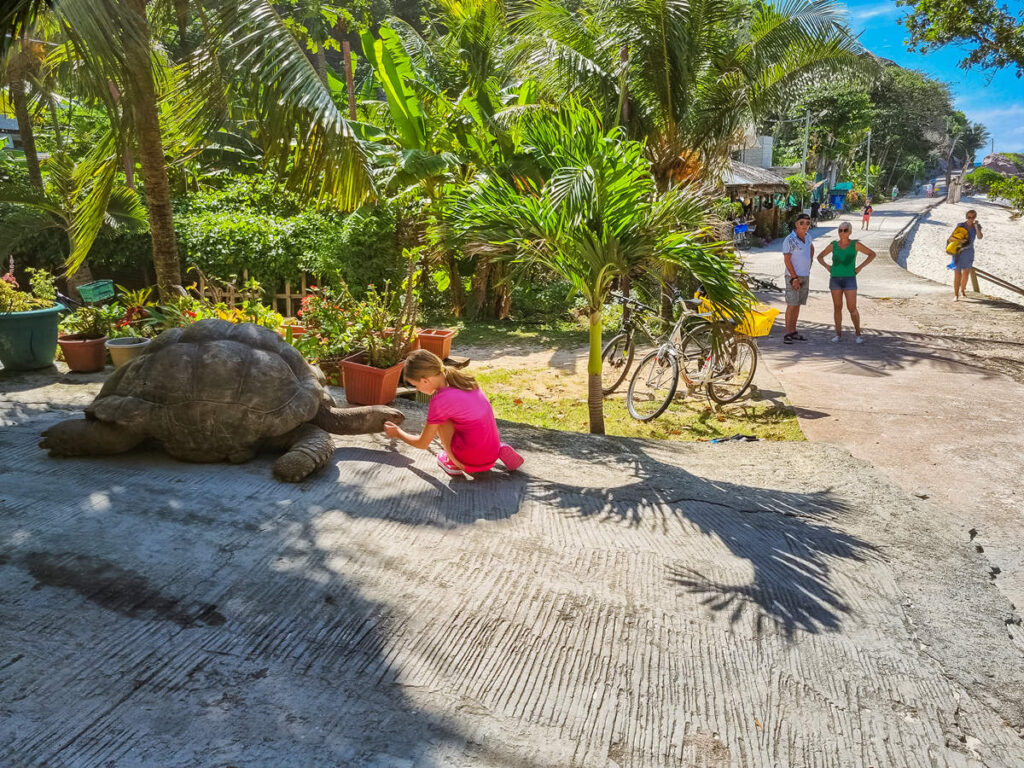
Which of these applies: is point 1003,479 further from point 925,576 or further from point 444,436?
point 444,436

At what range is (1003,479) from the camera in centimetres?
616

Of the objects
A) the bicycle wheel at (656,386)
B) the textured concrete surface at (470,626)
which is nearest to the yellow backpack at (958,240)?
the bicycle wheel at (656,386)

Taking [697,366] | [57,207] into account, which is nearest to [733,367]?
[697,366]

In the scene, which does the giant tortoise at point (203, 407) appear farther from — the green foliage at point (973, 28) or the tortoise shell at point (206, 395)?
the green foliage at point (973, 28)

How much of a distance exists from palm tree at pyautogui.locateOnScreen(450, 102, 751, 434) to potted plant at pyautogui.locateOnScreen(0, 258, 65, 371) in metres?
4.89

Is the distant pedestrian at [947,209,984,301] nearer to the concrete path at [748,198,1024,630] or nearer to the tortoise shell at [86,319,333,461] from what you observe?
the concrete path at [748,198,1024,630]

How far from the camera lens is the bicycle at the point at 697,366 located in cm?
808

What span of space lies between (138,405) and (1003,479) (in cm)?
697

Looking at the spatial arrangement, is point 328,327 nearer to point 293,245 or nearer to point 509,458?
point 509,458

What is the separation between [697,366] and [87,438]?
655 cm

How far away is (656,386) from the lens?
27.5 feet

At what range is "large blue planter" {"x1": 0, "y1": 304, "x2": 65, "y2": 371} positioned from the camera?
775 centimetres

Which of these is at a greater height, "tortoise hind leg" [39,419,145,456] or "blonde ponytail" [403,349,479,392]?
"blonde ponytail" [403,349,479,392]

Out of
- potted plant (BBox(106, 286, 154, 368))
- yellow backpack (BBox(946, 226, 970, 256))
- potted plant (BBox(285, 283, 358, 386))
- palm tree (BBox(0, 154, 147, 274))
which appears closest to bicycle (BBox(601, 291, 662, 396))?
potted plant (BBox(285, 283, 358, 386))
